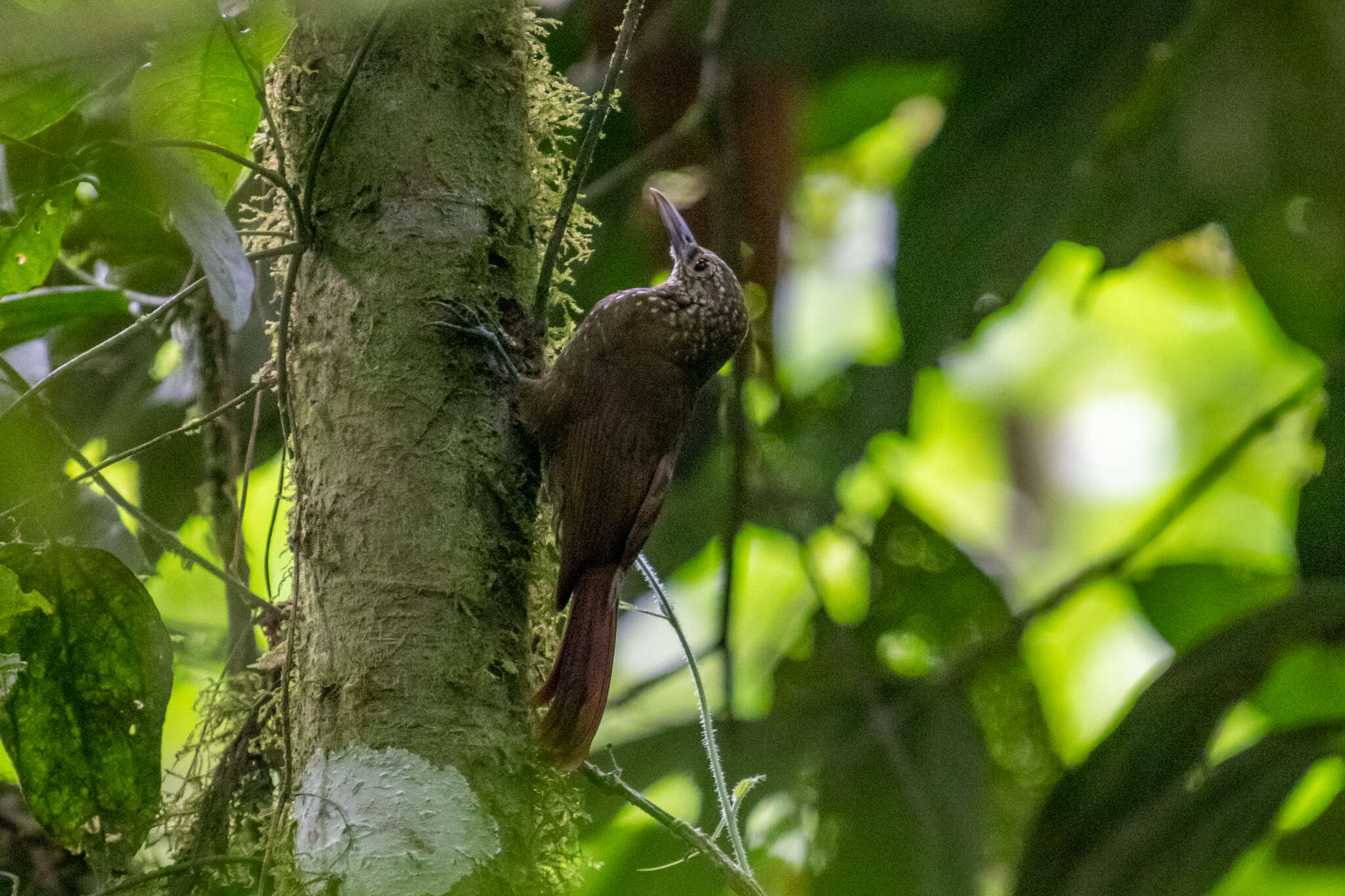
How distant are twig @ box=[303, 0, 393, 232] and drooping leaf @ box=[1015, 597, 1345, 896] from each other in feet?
5.94

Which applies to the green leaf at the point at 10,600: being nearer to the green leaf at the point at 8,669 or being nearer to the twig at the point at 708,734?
the green leaf at the point at 8,669

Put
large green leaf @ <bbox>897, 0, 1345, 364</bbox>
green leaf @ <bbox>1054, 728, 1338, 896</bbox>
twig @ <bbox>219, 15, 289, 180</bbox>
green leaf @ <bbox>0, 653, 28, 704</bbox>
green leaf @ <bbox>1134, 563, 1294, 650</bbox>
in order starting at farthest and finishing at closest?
green leaf @ <bbox>1134, 563, 1294, 650</bbox>, large green leaf @ <bbox>897, 0, 1345, 364</bbox>, green leaf @ <bbox>1054, 728, 1338, 896</bbox>, green leaf @ <bbox>0, 653, 28, 704</bbox>, twig @ <bbox>219, 15, 289, 180</bbox>

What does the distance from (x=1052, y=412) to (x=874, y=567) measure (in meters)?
3.23

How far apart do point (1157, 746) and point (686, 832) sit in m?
1.18

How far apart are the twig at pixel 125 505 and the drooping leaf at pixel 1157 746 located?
1554 millimetres

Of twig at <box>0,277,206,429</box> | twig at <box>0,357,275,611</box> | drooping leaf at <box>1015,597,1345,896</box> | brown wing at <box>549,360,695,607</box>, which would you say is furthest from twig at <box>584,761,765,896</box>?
drooping leaf at <box>1015,597,1345,896</box>

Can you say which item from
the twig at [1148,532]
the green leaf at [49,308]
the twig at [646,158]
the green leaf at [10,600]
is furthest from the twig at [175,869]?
the twig at [1148,532]

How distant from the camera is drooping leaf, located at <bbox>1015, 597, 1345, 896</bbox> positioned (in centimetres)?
→ 236

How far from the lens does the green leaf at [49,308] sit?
1.63 m

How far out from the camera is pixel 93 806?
151 cm

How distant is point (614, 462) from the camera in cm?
191

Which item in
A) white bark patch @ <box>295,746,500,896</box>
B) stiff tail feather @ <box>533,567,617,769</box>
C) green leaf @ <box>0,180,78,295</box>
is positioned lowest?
stiff tail feather @ <box>533,567,617,769</box>

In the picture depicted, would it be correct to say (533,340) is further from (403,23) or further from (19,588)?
(19,588)

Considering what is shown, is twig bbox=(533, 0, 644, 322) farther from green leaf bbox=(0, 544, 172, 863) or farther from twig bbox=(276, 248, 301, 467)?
green leaf bbox=(0, 544, 172, 863)
